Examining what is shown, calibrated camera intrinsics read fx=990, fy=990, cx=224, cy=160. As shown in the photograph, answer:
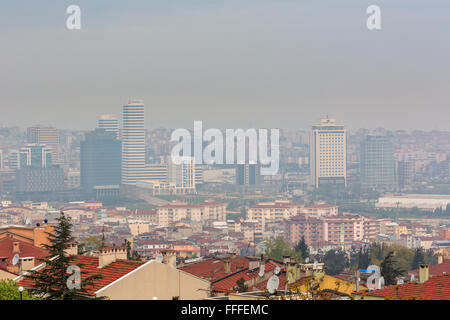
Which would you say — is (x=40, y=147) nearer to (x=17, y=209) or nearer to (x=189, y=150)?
(x=189, y=150)

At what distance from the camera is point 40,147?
424 ft

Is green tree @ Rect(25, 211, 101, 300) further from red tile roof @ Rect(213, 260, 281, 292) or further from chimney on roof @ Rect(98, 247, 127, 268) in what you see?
red tile roof @ Rect(213, 260, 281, 292)

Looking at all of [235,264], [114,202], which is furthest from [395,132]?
[235,264]

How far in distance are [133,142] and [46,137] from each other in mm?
11864

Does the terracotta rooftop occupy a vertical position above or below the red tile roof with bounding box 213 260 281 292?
above

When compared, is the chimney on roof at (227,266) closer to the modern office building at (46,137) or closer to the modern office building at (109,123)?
the modern office building at (46,137)

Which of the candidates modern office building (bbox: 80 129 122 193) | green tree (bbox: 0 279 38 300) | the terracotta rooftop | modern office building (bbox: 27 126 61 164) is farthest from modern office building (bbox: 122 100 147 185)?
green tree (bbox: 0 279 38 300)

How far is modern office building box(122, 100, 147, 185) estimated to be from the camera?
436ft

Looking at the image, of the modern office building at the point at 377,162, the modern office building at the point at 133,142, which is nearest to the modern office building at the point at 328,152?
the modern office building at the point at 377,162

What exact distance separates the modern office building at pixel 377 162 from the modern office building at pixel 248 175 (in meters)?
14.2

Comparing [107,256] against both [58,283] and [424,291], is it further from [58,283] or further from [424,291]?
[424,291]

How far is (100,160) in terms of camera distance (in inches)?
5148

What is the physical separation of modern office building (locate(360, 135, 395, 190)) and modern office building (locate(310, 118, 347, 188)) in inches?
130

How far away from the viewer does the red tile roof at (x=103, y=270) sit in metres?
7.52
